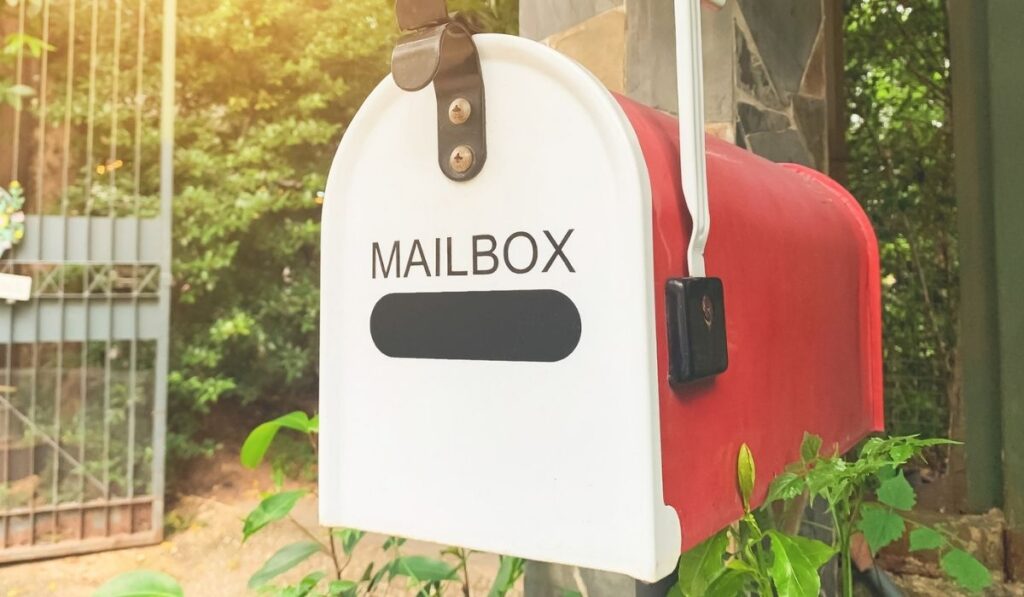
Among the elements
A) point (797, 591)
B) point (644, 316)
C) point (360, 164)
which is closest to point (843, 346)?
point (797, 591)

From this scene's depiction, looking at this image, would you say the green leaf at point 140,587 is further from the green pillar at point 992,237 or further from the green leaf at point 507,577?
the green pillar at point 992,237

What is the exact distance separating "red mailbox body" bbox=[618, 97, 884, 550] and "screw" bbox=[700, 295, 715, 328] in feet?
0.11

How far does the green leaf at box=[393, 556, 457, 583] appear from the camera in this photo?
3.80 feet

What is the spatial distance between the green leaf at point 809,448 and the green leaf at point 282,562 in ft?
2.35

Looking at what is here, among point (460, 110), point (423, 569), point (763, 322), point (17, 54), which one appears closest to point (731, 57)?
point (763, 322)

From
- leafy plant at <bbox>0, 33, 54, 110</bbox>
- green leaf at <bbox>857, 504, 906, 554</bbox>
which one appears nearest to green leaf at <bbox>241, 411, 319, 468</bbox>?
green leaf at <bbox>857, 504, 906, 554</bbox>

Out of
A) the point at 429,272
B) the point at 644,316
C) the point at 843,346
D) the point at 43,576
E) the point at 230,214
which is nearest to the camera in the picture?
the point at 644,316

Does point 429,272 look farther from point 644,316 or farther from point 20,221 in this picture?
point 20,221

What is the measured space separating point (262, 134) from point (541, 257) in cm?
442

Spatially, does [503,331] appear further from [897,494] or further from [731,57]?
[731,57]

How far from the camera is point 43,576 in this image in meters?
3.38

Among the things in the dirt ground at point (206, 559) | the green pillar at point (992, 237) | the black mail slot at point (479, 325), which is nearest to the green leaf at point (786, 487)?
the black mail slot at point (479, 325)

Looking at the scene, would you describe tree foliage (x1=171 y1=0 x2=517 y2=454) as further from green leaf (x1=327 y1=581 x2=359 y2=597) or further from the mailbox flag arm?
the mailbox flag arm

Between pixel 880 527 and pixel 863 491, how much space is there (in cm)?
7
